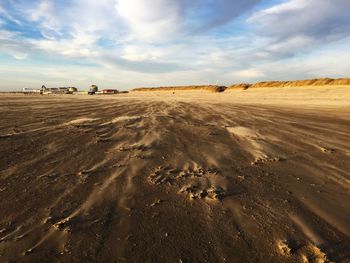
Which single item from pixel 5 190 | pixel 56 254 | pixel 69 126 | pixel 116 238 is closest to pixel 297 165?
pixel 116 238

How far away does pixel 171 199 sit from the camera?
416 centimetres

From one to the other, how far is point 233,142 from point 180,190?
128 inches

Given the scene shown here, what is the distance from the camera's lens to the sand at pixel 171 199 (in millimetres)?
3090

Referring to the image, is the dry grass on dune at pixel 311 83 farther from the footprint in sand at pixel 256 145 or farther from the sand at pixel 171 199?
the sand at pixel 171 199

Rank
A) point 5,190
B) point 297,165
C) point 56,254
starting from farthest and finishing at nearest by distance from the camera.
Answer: point 297,165, point 5,190, point 56,254

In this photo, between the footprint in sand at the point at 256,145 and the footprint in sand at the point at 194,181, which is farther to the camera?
the footprint in sand at the point at 256,145

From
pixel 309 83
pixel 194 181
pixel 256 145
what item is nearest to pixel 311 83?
pixel 309 83

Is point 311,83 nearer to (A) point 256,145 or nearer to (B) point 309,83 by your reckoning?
(B) point 309,83

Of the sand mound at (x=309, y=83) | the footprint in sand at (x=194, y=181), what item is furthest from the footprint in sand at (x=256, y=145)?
the sand mound at (x=309, y=83)

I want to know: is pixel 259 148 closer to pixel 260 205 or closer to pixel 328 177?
pixel 328 177

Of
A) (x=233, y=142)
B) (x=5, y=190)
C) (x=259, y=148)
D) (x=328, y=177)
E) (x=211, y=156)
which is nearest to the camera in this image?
(x=5, y=190)

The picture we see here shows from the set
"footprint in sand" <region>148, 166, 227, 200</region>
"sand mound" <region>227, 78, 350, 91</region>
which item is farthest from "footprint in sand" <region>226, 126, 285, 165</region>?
"sand mound" <region>227, 78, 350, 91</region>

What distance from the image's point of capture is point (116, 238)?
127 inches

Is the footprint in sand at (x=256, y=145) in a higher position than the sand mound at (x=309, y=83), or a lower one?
higher
